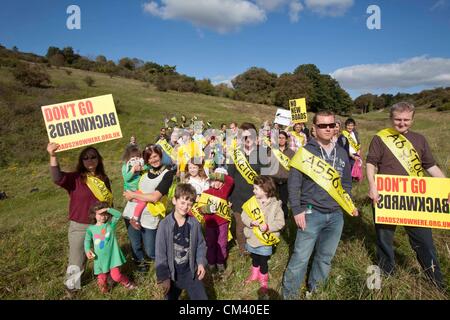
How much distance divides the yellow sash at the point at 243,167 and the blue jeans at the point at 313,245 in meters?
1.74

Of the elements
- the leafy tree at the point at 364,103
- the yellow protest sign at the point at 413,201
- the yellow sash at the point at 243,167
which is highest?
the leafy tree at the point at 364,103

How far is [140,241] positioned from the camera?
15.4 ft

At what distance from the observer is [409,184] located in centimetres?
354

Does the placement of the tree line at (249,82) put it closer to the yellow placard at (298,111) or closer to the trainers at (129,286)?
the yellow placard at (298,111)

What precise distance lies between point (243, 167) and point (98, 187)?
242cm

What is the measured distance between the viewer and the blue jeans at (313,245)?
354cm

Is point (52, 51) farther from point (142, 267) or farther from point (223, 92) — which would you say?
point (142, 267)

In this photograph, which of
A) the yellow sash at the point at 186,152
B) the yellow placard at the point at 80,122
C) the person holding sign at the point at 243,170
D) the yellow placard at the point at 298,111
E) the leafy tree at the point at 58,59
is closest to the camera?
the yellow placard at the point at 80,122

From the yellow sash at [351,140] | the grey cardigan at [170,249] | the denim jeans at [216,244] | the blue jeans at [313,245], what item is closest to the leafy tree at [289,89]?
the yellow sash at [351,140]

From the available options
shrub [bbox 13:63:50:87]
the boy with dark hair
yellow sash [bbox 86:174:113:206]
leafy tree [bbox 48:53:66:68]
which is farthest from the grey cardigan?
leafy tree [bbox 48:53:66:68]

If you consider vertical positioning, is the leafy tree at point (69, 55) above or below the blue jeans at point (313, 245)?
above

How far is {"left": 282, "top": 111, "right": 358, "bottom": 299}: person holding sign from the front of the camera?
3482mm
